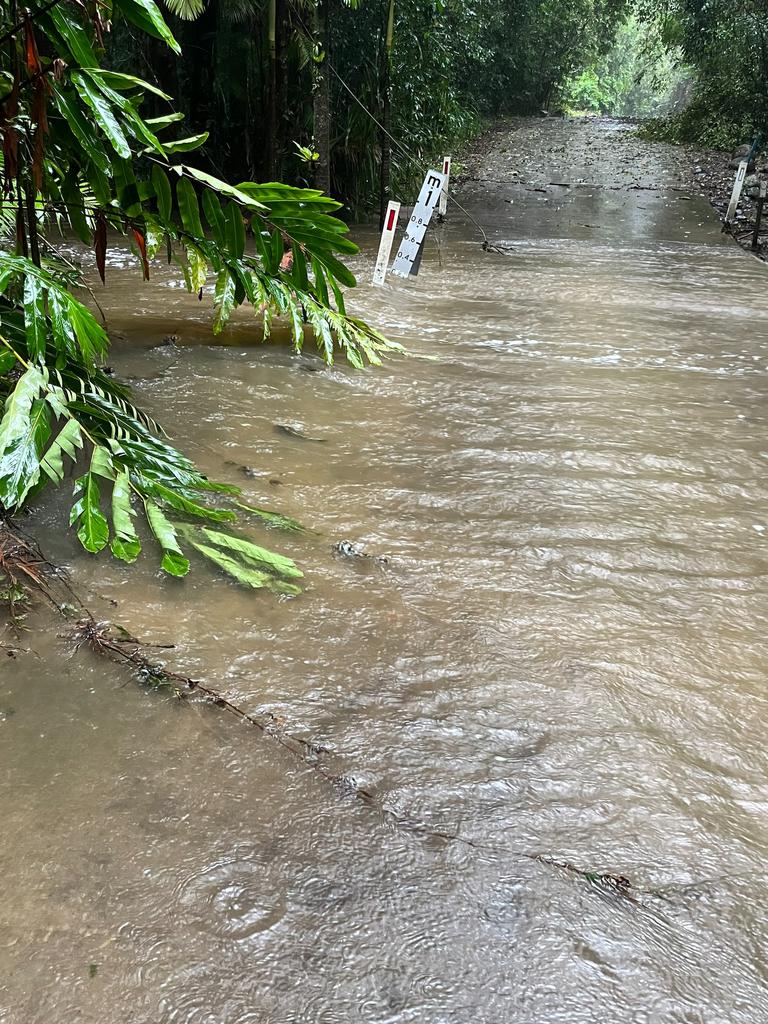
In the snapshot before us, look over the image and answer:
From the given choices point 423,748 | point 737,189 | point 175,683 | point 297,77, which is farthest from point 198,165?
point 423,748

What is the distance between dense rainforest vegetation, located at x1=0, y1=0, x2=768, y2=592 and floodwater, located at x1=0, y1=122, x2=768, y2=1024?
39cm

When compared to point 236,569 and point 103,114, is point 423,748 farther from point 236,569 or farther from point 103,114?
point 103,114

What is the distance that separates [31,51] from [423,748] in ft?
7.41

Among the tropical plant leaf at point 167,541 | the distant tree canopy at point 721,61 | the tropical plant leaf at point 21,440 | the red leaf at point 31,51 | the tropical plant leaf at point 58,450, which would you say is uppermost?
the distant tree canopy at point 721,61

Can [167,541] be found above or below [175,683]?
above

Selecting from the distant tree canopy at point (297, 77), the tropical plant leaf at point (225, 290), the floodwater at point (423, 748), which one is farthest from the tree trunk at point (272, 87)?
the tropical plant leaf at point (225, 290)

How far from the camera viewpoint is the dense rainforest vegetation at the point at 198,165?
2756 millimetres

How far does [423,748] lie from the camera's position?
226 cm

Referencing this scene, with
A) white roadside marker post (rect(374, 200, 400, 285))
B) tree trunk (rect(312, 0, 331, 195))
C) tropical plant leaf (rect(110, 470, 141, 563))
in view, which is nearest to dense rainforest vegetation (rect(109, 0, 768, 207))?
tree trunk (rect(312, 0, 331, 195))

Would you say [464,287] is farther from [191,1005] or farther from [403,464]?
[191,1005]

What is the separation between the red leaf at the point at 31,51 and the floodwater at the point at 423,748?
5.07ft

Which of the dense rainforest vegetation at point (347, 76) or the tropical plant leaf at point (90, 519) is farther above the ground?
the dense rainforest vegetation at point (347, 76)

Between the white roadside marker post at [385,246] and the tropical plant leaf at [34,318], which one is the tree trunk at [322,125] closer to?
the white roadside marker post at [385,246]

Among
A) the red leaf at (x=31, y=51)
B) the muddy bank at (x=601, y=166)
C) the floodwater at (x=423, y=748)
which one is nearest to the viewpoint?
the floodwater at (x=423, y=748)
